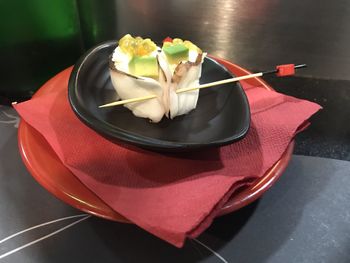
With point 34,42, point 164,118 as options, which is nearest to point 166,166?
point 164,118

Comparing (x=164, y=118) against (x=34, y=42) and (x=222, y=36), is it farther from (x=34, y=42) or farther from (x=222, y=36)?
(x=222, y=36)

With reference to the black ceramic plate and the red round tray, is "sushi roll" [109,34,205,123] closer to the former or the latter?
the black ceramic plate

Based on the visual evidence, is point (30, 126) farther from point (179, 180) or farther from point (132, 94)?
point (179, 180)

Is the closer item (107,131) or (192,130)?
(107,131)

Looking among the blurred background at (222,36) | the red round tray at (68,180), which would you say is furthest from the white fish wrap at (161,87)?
the blurred background at (222,36)

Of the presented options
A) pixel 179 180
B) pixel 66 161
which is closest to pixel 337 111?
pixel 179 180

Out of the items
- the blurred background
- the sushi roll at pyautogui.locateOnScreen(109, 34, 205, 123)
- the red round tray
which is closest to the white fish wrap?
the sushi roll at pyautogui.locateOnScreen(109, 34, 205, 123)
